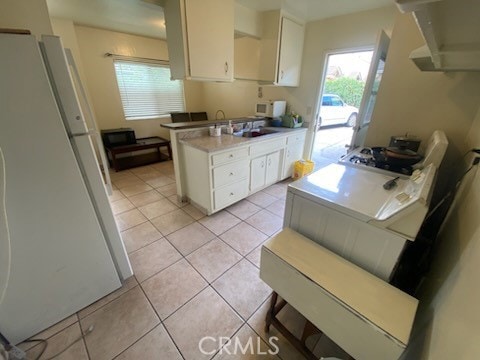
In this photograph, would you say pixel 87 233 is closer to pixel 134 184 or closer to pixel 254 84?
pixel 134 184

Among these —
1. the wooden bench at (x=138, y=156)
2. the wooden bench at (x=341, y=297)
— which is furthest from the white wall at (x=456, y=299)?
the wooden bench at (x=138, y=156)

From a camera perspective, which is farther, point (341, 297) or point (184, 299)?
point (184, 299)

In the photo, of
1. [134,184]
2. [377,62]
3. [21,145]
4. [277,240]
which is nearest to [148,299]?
[277,240]

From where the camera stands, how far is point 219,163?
2.27 meters

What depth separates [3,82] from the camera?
882 mm

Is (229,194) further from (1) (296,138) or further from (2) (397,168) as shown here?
(2) (397,168)

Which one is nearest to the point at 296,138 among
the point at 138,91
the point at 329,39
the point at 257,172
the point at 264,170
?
the point at 264,170

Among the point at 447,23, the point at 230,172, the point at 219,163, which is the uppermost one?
the point at 447,23

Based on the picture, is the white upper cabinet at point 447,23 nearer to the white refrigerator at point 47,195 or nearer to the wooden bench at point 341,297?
the wooden bench at point 341,297

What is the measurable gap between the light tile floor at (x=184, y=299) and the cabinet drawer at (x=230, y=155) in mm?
748

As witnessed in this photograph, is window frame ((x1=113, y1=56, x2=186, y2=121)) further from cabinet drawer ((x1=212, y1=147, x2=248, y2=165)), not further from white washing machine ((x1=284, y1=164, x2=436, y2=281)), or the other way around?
white washing machine ((x1=284, y1=164, x2=436, y2=281))

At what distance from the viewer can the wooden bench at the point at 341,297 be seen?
0.83m

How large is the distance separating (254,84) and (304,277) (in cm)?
358

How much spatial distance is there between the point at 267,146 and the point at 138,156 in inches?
121
